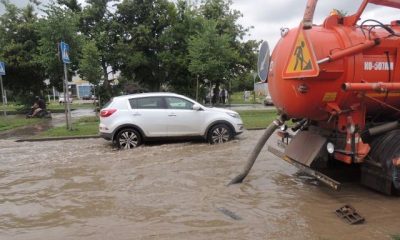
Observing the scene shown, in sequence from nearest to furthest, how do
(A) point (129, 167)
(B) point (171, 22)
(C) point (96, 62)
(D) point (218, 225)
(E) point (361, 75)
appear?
(D) point (218, 225) < (E) point (361, 75) < (A) point (129, 167) < (C) point (96, 62) < (B) point (171, 22)

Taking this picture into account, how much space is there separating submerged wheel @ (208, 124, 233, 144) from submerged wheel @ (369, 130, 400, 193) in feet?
21.6

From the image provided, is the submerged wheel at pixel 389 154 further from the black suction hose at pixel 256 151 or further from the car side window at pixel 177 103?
the car side window at pixel 177 103

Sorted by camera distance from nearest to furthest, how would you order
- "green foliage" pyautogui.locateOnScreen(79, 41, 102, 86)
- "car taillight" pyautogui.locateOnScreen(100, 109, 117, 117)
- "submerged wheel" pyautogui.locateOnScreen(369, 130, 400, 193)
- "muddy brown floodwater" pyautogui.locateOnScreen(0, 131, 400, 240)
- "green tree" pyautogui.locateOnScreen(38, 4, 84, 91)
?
"muddy brown floodwater" pyautogui.locateOnScreen(0, 131, 400, 240)
"submerged wheel" pyautogui.locateOnScreen(369, 130, 400, 193)
"car taillight" pyautogui.locateOnScreen(100, 109, 117, 117)
"green tree" pyautogui.locateOnScreen(38, 4, 84, 91)
"green foliage" pyautogui.locateOnScreen(79, 41, 102, 86)

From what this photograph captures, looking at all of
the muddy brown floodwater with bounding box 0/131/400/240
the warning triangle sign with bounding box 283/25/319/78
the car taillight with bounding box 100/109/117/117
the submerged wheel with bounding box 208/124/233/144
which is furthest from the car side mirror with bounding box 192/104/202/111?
the warning triangle sign with bounding box 283/25/319/78

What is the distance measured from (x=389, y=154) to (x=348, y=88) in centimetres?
116

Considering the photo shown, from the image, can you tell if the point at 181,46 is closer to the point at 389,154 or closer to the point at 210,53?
the point at 210,53

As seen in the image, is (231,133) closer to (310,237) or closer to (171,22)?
(310,237)

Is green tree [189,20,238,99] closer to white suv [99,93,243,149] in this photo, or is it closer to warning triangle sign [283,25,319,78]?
white suv [99,93,243,149]

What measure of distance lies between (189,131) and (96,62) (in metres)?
12.7

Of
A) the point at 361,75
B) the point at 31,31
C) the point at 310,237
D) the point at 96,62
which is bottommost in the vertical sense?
the point at 310,237

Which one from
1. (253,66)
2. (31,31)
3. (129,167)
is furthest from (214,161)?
(253,66)

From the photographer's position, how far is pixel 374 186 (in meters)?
6.64

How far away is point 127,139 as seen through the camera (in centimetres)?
1254

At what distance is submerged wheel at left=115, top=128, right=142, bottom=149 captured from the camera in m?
12.5
